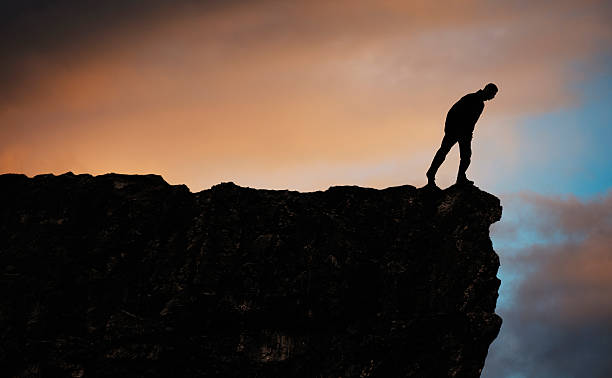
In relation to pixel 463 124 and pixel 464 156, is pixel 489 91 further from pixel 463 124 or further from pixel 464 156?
pixel 464 156

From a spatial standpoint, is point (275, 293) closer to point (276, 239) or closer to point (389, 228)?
point (276, 239)

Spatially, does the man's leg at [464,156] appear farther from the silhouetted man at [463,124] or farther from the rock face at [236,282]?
the rock face at [236,282]

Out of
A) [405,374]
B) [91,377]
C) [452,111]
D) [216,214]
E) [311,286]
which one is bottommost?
[91,377]

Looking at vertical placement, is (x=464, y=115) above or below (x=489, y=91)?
below

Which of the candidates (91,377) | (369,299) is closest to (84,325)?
(91,377)

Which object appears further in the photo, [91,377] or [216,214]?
[216,214]

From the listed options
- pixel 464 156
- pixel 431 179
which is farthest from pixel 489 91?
pixel 431 179

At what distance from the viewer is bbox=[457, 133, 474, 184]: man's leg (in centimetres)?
2827

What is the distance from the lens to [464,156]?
28.6 metres

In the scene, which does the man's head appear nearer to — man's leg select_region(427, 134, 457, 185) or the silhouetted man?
the silhouetted man

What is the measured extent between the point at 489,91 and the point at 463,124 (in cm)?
147

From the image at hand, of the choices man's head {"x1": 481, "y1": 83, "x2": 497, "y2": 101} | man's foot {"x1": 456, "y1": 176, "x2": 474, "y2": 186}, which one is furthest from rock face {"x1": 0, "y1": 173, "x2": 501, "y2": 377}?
man's head {"x1": 481, "y1": 83, "x2": 497, "y2": 101}

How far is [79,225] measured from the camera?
84.5 ft

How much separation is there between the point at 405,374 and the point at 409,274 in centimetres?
318
